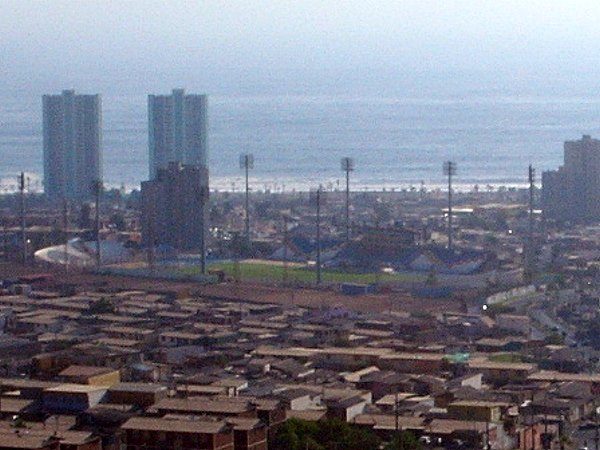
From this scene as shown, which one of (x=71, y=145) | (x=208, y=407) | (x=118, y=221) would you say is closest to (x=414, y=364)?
(x=208, y=407)

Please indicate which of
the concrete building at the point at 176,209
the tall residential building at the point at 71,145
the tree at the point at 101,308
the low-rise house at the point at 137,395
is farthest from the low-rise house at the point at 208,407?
the tall residential building at the point at 71,145

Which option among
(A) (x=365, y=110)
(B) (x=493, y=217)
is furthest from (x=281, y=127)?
(B) (x=493, y=217)

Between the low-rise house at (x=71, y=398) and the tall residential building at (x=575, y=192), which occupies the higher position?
the tall residential building at (x=575, y=192)

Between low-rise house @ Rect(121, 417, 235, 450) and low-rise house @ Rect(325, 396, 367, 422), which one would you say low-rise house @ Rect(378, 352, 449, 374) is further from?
low-rise house @ Rect(121, 417, 235, 450)

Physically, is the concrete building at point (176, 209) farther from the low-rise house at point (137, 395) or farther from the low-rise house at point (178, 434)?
the low-rise house at point (178, 434)

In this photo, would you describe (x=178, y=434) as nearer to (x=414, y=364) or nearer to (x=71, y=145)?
(x=414, y=364)

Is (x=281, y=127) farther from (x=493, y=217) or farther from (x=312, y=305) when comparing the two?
(x=312, y=305)

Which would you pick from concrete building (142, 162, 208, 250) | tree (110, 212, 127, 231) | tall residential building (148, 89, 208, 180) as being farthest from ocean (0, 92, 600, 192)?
concrete building (142, 162, 208, 250)
